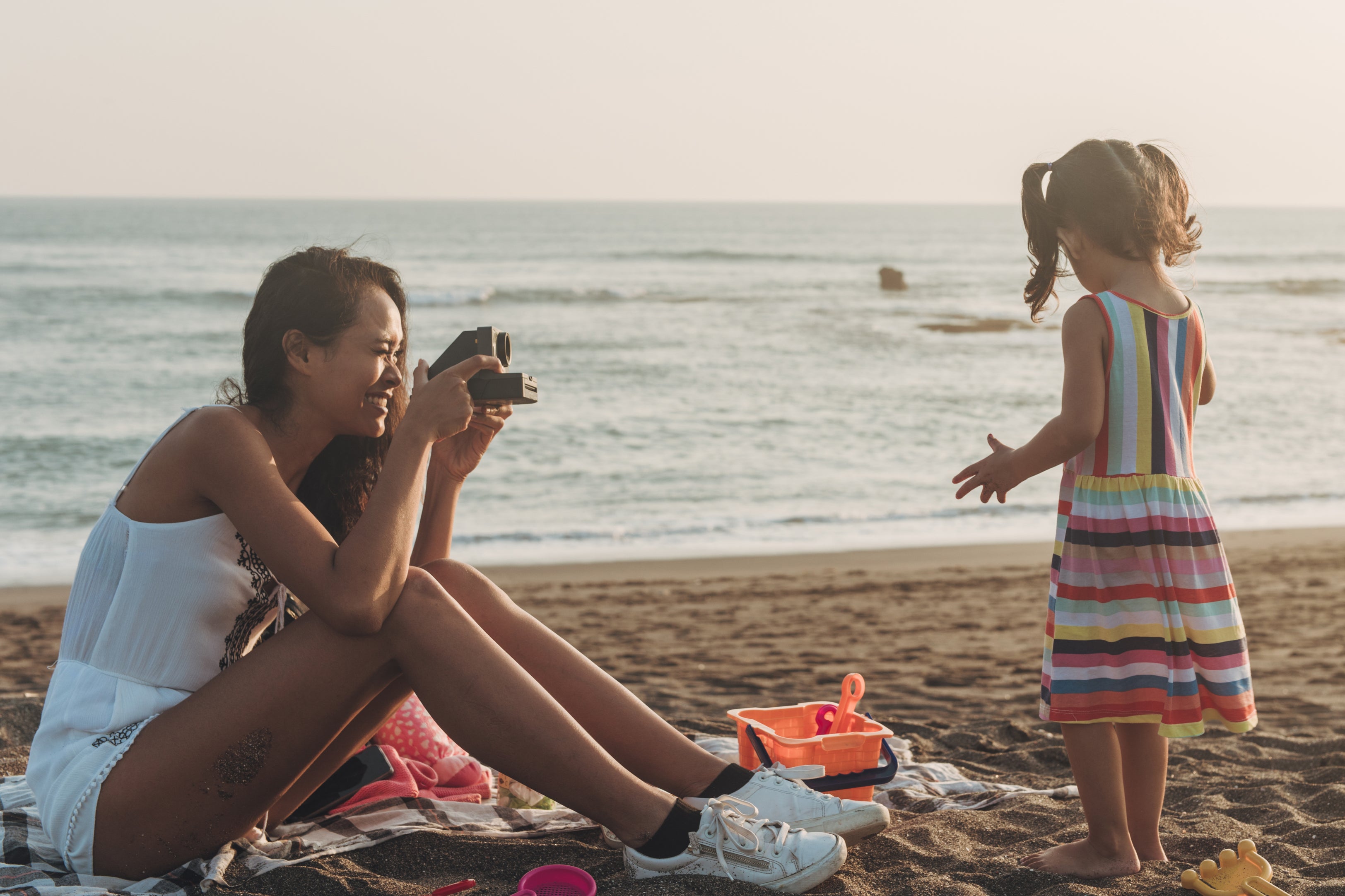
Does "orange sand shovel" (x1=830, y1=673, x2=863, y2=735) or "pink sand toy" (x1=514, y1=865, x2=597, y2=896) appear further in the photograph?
"orange sand shovel" (x1=830, y1=673, x2=863, y2=735)

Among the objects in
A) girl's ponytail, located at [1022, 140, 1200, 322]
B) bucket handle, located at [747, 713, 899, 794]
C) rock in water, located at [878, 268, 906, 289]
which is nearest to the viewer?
girl's ponytail, located at [1022, 140, 1200, 322]

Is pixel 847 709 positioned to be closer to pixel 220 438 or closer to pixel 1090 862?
pixel 1090 862

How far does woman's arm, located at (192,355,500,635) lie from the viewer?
2047 millimetres

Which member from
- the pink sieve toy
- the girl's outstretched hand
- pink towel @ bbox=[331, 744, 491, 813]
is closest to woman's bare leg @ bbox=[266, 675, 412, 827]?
pink towel @ bbox=[331, 744, 491, 813]

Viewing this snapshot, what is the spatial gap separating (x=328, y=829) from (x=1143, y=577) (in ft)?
6.32

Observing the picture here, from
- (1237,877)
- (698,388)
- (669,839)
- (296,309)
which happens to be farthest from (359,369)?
(698,388)

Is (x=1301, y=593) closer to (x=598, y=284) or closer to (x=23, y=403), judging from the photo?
(x=23, y=403)

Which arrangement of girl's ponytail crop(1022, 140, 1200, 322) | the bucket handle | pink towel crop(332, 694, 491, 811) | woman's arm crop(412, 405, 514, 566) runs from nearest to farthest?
girl's ponytail crop(1022, 140, 1200, 322), the bucket handle, woman's arm crop(412, 405, 514, 566), pink towel crop(332, 694, 491, 811)

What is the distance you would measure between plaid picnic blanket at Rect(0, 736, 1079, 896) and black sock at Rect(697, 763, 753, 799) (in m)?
0.44

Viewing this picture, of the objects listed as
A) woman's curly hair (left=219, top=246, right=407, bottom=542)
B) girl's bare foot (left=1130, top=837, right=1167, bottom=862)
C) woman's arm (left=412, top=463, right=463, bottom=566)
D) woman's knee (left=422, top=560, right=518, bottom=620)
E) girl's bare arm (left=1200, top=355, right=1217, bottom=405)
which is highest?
woman's curly hair (left=219, top=246, right=407, bottom=542)

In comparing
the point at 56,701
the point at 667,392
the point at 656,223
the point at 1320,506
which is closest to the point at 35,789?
the point at 56,701

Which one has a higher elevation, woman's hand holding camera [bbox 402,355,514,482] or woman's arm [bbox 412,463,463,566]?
woman's hand holding camera [bbox 402,355,514,482]

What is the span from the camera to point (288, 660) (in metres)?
2.10

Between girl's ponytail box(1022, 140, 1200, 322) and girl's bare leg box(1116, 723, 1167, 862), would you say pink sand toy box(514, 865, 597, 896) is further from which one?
girl's ponytail box(1022, 140, 1200, 322)
